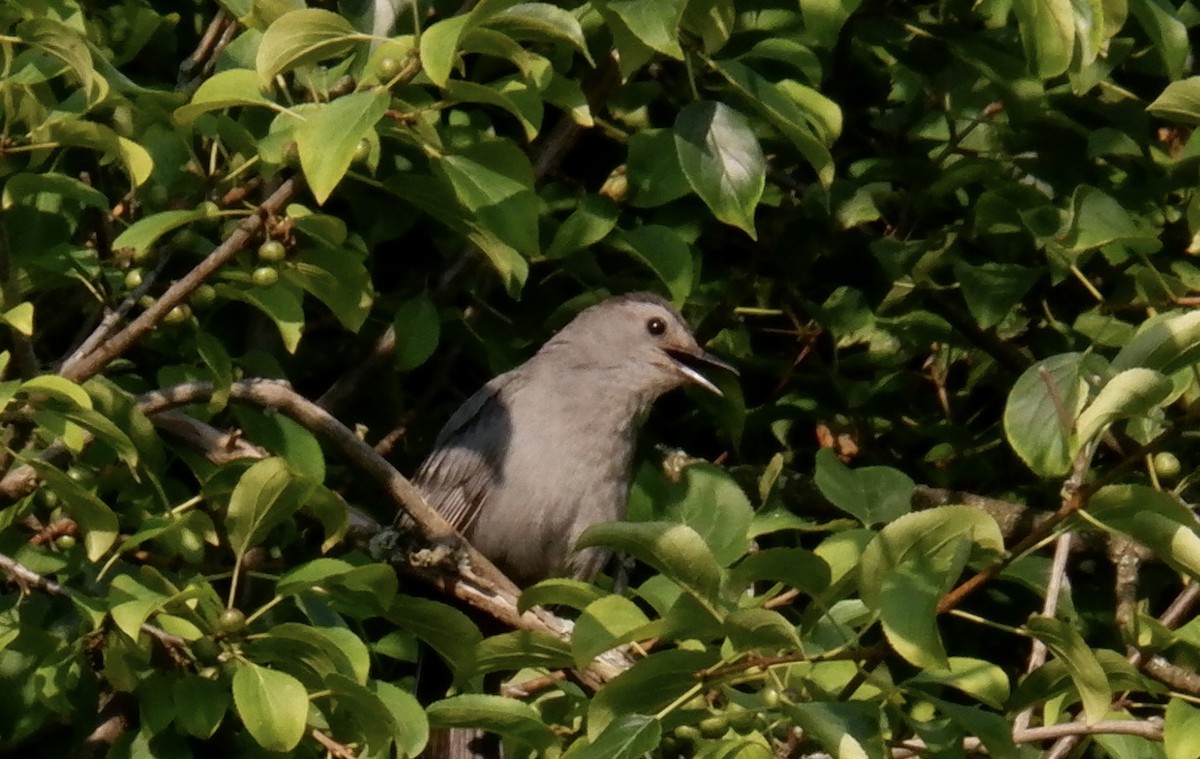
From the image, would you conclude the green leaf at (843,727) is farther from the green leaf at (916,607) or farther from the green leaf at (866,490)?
the green leaf at (866,490)

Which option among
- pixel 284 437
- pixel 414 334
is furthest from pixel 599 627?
pixel 414 334

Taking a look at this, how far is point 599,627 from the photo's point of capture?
291cm

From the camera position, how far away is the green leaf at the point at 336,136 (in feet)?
9.59

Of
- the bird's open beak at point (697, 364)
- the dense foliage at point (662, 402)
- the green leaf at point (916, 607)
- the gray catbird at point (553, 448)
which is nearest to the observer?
the green leaf at point (916, 607)

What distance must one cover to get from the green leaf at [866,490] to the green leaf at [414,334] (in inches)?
44.8

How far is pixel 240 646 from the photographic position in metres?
3.18

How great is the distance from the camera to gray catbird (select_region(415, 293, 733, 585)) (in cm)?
506

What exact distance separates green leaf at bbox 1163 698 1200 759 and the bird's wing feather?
7.69 ft

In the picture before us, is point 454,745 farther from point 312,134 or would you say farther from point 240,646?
point 312,134

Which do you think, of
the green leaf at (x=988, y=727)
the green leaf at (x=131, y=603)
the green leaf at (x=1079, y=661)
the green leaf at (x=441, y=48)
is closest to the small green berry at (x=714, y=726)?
the green leaf at (x=988, y=727)

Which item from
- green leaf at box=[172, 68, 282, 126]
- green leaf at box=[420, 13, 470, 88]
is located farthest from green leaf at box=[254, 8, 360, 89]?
green leaf at box=[420, 13, 470, 88]

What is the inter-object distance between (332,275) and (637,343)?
189 cm

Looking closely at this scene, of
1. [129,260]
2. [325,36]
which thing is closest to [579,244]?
[129,260]

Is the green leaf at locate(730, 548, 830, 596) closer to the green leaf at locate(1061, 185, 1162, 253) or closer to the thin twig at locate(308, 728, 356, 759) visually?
the thin twig at locate(308, 728, 356, 759)
